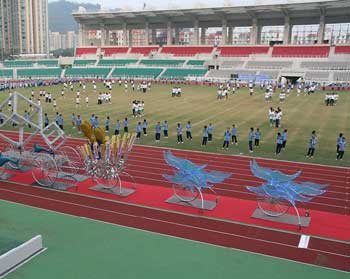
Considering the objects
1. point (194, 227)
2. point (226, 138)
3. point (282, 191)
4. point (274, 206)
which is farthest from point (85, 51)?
point (282, 191)

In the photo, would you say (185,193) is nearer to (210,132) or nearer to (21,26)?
(210,132)

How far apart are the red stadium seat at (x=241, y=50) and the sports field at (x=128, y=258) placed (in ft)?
171

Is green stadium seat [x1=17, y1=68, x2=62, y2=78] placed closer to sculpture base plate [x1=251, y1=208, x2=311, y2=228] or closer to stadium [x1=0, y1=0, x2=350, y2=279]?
stadium [x1=0, y1=0, x2=350, y2=279]

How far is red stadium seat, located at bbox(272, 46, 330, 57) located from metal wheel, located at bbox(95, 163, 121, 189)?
47648 millimetres

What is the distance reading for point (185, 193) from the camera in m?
11.3

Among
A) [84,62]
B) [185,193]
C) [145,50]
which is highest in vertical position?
[145,50]

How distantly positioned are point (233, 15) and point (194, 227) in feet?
183

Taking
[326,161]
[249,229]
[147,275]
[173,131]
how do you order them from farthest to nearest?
[173,131], [326,161], [249,229], [147,275]

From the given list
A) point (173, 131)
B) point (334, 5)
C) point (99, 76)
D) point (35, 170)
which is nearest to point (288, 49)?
point (334, 5)

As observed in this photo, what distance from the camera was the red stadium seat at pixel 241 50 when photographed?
5775 cm

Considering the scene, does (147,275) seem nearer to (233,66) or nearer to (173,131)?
(173,131)

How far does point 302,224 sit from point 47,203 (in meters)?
6.38

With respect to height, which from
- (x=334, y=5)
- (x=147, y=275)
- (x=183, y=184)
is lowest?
(x=147, y=275)

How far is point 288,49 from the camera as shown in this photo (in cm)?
5619
